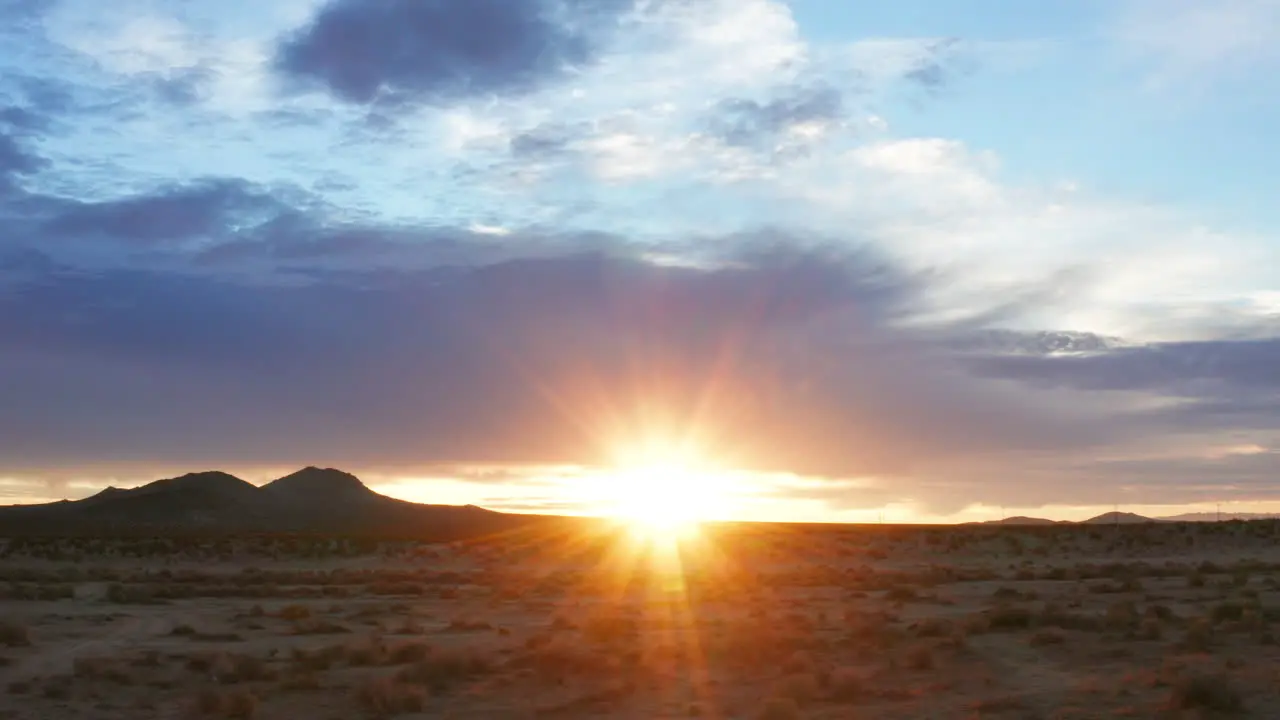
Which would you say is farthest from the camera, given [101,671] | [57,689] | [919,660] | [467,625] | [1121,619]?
[467,625]

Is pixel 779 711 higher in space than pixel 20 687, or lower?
lower

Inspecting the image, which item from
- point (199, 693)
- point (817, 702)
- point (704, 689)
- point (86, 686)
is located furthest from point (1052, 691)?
point (86, 686)

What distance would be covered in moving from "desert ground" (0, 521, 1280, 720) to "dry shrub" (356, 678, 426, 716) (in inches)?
Answer: 1.4

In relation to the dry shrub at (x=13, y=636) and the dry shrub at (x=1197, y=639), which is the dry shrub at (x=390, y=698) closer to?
the dry shrub at (x=13, y=636)

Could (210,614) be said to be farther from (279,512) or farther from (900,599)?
(279,512)

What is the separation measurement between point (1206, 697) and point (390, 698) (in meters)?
12.4

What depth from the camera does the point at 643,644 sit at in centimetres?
2772

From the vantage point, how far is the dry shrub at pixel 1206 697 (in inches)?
705

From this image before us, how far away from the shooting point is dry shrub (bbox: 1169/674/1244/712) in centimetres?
1791

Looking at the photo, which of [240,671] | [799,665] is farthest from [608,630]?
[240,671]

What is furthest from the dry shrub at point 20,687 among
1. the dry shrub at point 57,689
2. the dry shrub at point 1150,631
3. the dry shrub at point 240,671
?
the dry shrub at point 1150,631

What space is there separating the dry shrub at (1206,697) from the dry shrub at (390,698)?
456 inches

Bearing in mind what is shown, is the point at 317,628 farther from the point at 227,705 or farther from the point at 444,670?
the point at 227,705

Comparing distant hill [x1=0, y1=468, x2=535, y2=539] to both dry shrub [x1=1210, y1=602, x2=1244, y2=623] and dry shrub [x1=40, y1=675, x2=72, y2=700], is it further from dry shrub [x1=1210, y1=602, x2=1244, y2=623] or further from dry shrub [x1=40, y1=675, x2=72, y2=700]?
dry shrub [x1=40, y1=675, x2=72, y2=700]
